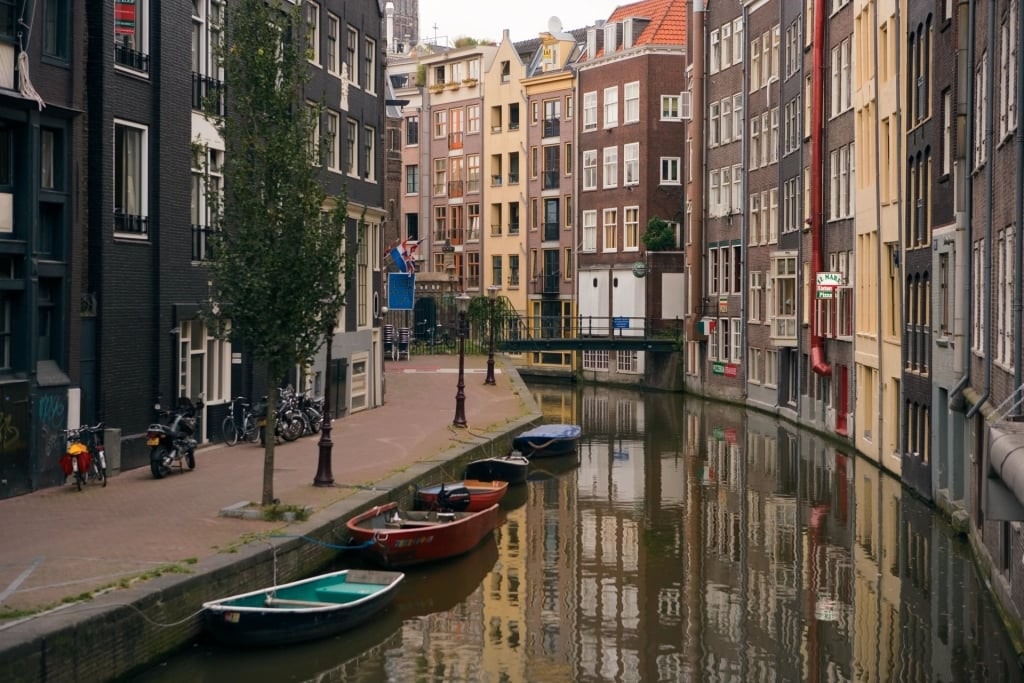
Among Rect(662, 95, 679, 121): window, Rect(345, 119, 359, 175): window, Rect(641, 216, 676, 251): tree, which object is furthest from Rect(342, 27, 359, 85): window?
Rect(662, 95, 679, 121): window

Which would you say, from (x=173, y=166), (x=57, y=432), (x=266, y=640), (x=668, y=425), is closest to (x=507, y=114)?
(x=668, y=425)

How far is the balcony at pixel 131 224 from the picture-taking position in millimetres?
27266

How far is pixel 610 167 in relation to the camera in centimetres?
7638

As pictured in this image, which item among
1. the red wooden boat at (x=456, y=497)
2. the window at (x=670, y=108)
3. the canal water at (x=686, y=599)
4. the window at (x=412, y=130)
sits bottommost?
the canal water at (x=686, y=599)

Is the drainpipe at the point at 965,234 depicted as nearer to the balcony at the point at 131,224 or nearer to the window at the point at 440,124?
the balcony at the point at 131,224

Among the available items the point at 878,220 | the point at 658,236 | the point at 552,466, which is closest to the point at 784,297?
the point at 878,220

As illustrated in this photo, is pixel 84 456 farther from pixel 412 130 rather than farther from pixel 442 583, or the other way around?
pixel 412 130

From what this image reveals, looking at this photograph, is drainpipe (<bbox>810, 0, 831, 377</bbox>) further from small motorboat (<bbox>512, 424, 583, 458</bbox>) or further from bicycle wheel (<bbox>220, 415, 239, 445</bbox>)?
bicycle wheel (<bbox>220, 415, 239, 445</bbox>)

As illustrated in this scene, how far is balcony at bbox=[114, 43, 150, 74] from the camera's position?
27.1 m

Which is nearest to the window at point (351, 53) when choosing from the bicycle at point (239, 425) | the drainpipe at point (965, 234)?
the bicycle at point (239, 425)

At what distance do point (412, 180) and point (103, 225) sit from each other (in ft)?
222

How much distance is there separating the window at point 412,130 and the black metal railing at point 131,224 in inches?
2550

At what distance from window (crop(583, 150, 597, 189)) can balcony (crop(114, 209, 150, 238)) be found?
51011 millimetres

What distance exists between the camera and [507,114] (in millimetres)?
86000
